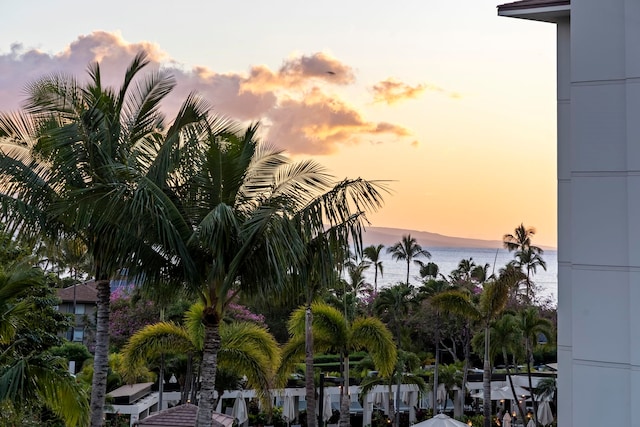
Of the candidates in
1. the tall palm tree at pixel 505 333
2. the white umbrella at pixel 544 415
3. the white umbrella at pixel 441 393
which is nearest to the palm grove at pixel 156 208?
the white umbrella at pixel 544 415

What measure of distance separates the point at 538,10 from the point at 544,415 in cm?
2120

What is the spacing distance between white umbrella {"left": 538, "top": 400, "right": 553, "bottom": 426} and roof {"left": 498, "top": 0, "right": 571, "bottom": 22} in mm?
20976

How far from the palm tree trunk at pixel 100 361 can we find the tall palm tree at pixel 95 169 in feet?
0.06

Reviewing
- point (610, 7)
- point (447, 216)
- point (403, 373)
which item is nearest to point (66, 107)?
point (610, 7)

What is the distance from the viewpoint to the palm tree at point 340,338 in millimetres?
18797

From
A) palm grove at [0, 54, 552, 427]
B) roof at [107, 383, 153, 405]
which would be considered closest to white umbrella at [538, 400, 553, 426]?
roof at [107, 383, 153, 405]

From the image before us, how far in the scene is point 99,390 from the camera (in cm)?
1103

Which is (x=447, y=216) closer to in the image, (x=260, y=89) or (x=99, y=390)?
(x=260, y=89)

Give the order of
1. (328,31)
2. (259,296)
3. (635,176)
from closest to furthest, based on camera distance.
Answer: (635,176)
(259,296)
(328,31)

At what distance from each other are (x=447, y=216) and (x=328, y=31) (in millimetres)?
65494

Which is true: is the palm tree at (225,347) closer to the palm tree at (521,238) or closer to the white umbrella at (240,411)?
the white umbrella at (240,411)

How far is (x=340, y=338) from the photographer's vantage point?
19219 millimetres

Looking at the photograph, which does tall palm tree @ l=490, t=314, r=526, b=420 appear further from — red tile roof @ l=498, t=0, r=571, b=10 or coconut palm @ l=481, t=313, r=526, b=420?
red tile roof @ l=498, t=0, r=571, b=10

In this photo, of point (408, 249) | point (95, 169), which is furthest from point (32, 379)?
point (408, 249)
